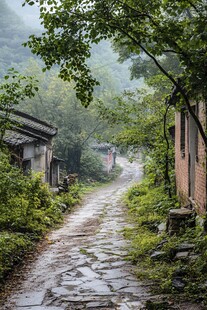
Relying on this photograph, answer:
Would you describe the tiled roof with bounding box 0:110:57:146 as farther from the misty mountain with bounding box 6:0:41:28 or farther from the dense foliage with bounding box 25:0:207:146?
the misty mountain with bounding box 6:0:41:28

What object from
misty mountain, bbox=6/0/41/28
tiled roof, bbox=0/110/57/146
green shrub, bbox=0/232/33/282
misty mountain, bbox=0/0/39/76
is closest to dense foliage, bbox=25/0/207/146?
green shrub, bbox=0/232/33/282

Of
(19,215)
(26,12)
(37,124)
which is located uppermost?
(26,12)

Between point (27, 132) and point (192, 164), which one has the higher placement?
point (27, 132)

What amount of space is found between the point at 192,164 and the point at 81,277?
497cm

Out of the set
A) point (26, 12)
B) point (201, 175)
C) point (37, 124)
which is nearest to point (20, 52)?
point (37, 124)

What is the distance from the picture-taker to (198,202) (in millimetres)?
9453

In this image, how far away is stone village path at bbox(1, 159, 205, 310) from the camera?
5.92 meters

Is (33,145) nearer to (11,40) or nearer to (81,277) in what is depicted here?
(81,277)

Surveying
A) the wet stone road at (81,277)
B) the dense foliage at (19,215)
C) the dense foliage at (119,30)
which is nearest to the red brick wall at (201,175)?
the wet stone road at (81,277)

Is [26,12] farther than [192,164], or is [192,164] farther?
[26,12]

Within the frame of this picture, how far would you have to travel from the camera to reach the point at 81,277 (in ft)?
23.9

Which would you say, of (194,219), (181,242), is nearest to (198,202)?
(194,219)

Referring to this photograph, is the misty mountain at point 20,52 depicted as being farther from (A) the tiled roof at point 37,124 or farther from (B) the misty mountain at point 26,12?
(A) the tiled roof at point 37,124

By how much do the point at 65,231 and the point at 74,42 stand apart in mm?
8450
